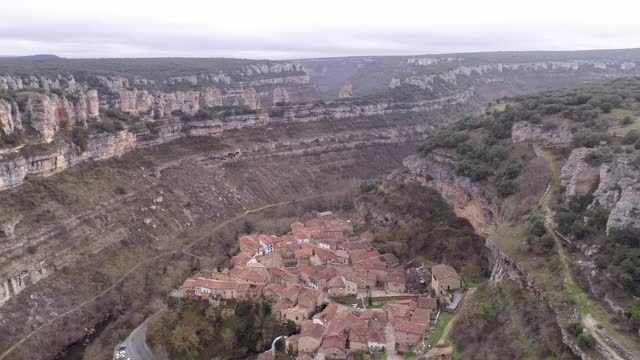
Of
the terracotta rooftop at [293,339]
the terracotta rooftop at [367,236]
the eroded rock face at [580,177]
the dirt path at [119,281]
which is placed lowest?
the dirt path at [119,281]

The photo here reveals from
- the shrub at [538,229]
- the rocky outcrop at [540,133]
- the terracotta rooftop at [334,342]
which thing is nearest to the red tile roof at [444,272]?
the shrub at [538,229]

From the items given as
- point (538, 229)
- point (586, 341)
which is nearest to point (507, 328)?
point (586, 341)

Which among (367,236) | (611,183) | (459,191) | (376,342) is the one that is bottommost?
(367,236)

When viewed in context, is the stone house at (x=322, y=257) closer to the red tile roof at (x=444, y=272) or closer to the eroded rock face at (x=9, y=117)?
the red tile roof at (x=444, y=272)

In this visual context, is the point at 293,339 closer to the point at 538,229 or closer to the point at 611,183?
the point at 538,229

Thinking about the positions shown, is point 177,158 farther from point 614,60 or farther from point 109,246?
point 614,60

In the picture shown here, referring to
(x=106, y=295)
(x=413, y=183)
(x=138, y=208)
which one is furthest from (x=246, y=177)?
(x=106, y=295)

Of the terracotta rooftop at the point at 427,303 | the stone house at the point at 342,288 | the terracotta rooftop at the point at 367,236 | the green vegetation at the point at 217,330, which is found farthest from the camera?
the terracotta rooftop at the point at 367,236
